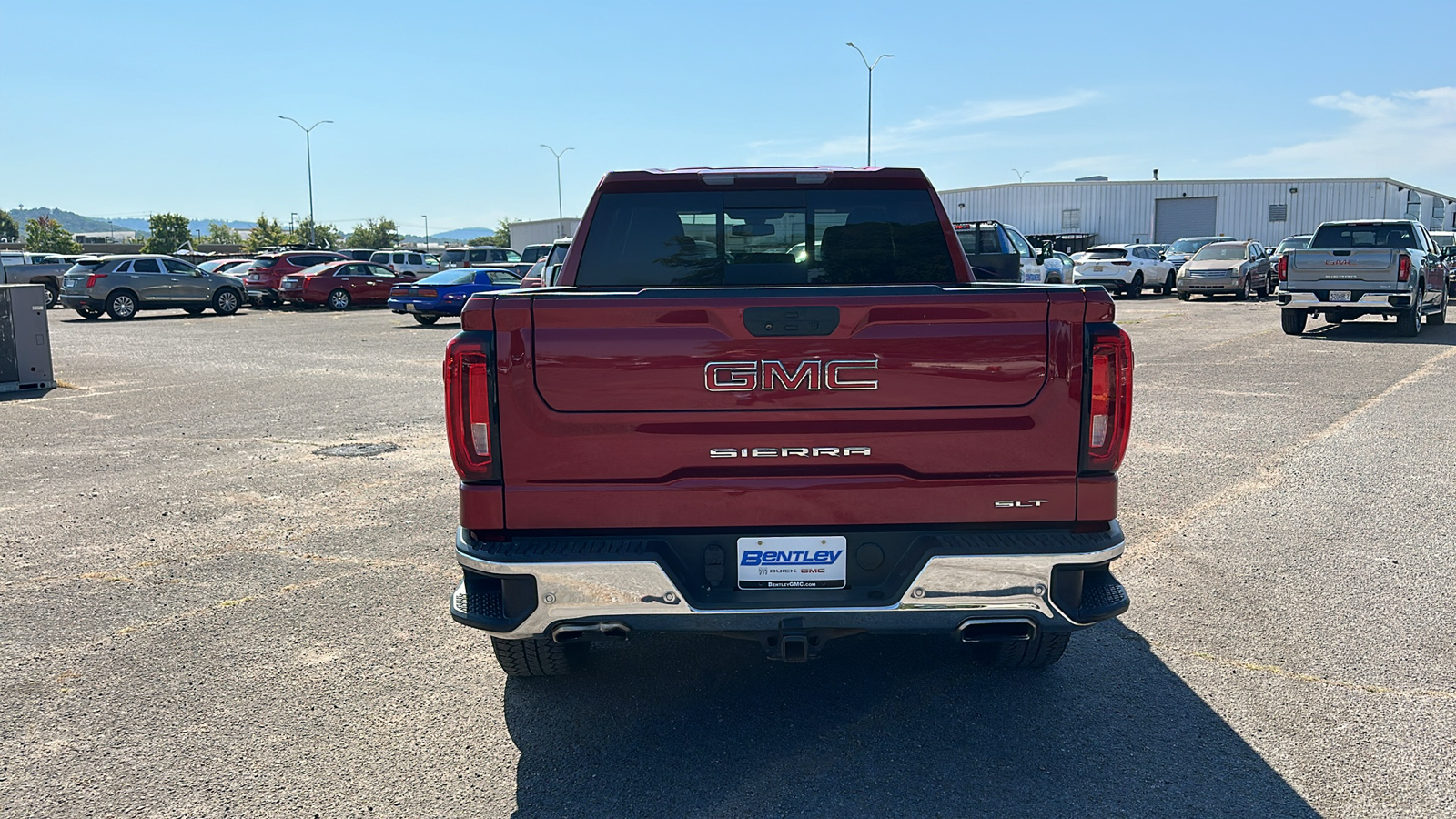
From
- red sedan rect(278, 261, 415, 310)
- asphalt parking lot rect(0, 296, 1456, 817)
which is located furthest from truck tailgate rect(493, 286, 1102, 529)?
red sedan rect(278, 261, 415, 310)

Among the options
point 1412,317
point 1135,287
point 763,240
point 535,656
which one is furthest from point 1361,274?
point 535,656

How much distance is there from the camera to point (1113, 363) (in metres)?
3.34

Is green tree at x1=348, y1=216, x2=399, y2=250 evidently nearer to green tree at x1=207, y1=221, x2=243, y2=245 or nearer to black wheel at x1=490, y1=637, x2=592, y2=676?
green tree at x1=207, y1=221, x2=243, y2=245

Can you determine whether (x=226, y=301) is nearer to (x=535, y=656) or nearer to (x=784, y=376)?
(x=535, y=656)

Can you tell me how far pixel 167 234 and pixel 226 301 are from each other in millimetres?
84250

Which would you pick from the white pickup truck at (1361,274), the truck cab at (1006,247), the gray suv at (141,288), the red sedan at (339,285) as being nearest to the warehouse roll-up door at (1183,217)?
the truck cab at (1006,247)

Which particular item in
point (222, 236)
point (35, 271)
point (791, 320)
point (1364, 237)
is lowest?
point (791, 320)

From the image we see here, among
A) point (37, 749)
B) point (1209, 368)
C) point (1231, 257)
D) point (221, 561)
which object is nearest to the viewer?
point (37, 749)

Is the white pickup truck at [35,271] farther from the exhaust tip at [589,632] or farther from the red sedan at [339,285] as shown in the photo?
the exhaust tip at [589,632]

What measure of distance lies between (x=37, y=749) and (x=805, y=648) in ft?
8.55

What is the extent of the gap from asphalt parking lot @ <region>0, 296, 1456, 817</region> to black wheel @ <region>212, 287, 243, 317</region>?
80.7 feet

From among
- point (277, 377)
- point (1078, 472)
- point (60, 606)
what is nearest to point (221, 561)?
point (60, 606)

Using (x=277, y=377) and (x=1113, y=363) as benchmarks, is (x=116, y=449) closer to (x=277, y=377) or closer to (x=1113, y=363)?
(x=277, y=377)

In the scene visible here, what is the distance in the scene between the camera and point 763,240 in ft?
16.3
